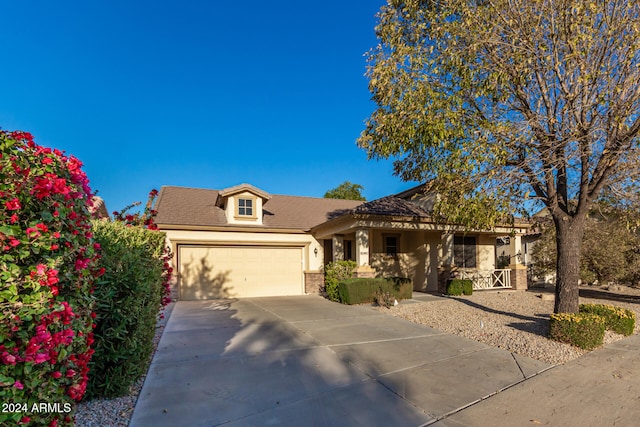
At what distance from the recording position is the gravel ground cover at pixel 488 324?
12.8 ft

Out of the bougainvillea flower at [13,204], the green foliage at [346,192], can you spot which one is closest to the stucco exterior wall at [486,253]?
the bougainvillea flower at [13,204]

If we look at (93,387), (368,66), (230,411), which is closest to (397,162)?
(368,66)

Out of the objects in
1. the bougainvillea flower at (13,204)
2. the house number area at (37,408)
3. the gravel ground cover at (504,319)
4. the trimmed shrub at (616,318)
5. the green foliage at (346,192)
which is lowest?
the gravel ground cover at (504,319)

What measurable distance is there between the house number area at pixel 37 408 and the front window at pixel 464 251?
16252mm

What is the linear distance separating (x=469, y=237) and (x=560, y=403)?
13.5m

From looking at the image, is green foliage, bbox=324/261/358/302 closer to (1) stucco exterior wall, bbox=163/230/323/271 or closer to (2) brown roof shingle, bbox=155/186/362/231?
(1) stucco exterior wall, bbox=163/230/323/271

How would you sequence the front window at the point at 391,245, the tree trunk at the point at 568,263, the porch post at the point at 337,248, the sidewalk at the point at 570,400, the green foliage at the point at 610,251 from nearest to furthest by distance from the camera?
the sidewalk at the point at 570,400
the tree trunk at the point at 568,263
the green foliage at the point at 610,251
the porch post at the point at 337,248
the front window at the point at 391,245

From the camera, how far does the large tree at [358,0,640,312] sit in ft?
21.9

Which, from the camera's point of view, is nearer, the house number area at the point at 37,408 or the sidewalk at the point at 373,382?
the house number area at the point at 37,408

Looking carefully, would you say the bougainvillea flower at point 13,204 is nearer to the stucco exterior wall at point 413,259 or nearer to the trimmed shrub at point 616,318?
the trimmed shrub at point 616,318

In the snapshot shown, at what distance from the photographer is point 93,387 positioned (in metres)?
4.05

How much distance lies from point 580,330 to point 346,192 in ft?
114

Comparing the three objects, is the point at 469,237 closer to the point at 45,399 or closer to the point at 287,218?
the point at 287,218

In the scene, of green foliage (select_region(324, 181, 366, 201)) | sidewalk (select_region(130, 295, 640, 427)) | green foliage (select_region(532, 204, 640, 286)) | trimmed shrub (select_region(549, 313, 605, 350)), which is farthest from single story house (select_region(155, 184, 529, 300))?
green foliage (select_region(324, 181, 366, 201))
